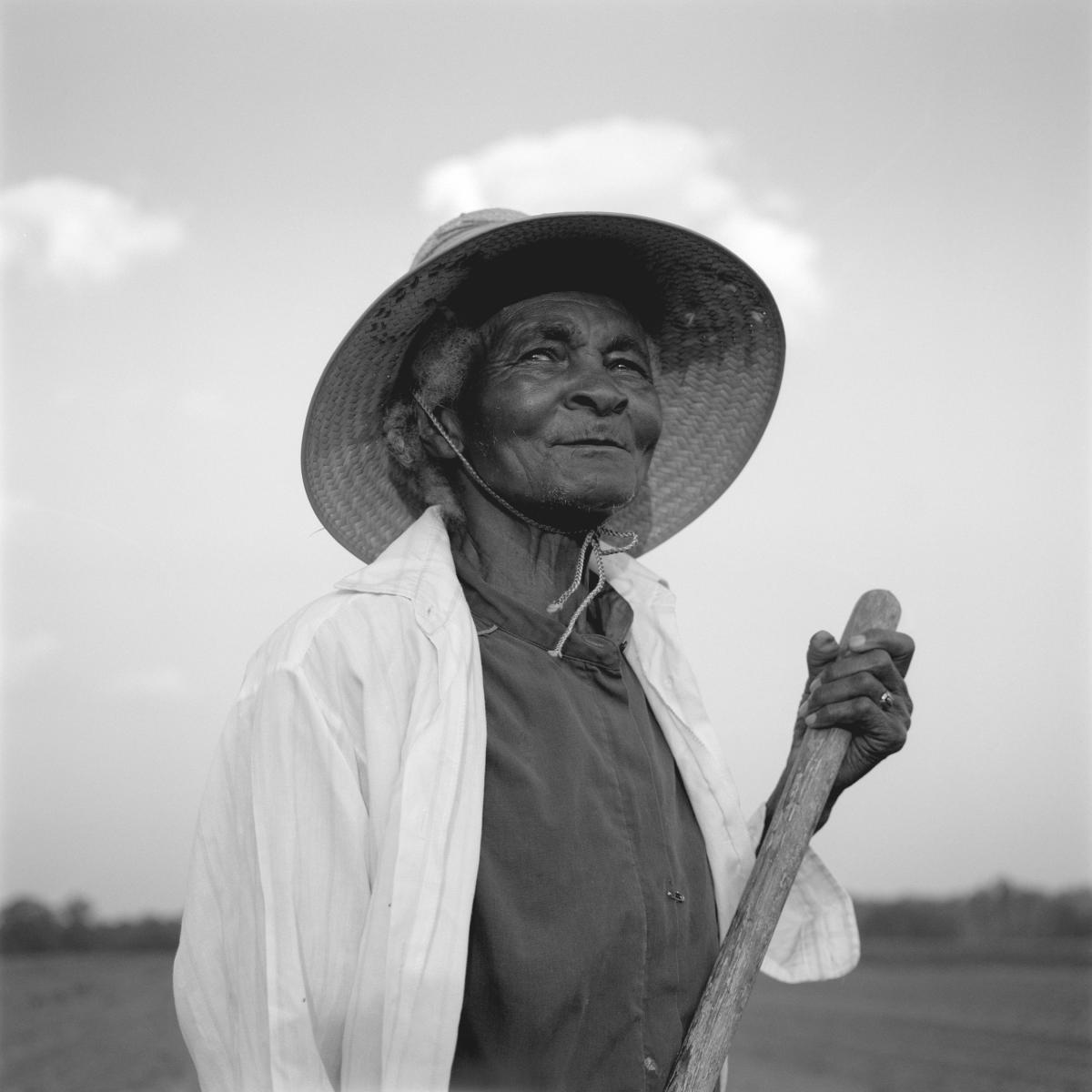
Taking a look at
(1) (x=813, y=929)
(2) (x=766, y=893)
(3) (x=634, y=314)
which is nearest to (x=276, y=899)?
(2) (x=766, y=893)

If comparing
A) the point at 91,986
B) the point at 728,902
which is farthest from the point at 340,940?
the point at 91,986

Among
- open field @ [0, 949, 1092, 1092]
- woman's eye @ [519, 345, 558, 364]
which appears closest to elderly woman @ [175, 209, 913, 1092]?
woman's eye @ [519, 345, 558, 364]

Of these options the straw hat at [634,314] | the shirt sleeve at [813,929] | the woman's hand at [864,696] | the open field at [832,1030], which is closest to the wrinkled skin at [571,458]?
the woman's hand at [864,696]

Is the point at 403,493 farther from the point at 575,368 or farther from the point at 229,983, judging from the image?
the point at 229,983

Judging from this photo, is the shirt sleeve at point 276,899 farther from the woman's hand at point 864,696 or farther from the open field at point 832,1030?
the open field at point 832,1030

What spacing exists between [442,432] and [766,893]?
117 centimetres

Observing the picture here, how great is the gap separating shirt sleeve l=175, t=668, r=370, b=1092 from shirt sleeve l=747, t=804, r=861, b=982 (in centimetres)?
106

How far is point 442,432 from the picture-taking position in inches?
108

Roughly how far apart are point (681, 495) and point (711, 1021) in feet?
4.43

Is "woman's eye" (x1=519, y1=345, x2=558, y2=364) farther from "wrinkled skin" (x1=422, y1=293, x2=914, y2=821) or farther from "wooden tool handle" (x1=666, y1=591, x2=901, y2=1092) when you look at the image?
"wooden tool handle" (x1=666, y1=591, x2=901, y2=1092)

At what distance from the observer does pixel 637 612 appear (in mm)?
2869

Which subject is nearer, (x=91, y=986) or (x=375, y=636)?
(x=375, y=636)

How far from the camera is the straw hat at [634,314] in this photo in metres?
2.63

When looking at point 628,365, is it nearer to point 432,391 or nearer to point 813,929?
point 432,391
